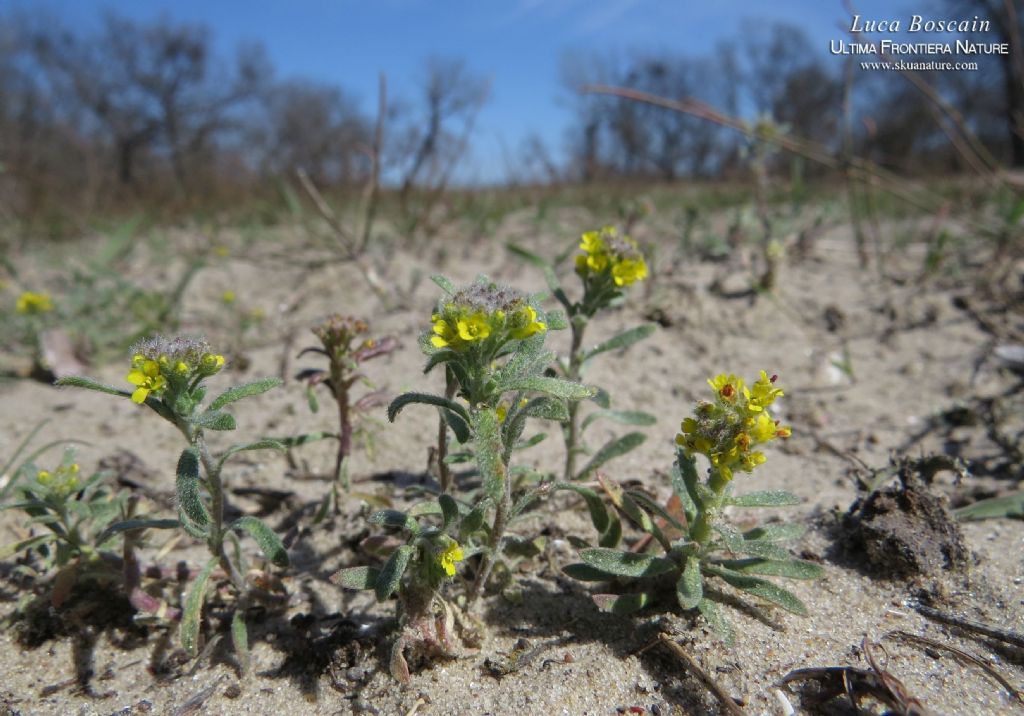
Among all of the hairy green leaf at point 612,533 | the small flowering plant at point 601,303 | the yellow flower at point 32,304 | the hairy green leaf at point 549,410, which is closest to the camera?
the hairy green leaf at point 549,410

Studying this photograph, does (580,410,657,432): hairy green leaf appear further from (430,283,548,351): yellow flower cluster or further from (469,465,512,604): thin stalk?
(430,283,548,351): yellow flower cluster

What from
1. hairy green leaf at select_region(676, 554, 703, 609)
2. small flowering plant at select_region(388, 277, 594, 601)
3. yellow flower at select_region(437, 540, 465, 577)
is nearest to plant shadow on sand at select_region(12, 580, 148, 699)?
yellow flower at select_region(437, 540, 465, 577)

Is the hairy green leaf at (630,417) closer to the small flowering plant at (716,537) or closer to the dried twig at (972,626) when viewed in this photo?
the small flowering plant at (716,537)

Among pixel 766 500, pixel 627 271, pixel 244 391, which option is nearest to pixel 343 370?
pixel 244 391

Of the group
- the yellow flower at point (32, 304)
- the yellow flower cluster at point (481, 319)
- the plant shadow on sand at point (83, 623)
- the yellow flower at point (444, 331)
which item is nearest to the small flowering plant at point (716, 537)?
the yellow flower cluster at point (481, 319)

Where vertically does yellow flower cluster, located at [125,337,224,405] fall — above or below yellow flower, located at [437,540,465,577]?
above

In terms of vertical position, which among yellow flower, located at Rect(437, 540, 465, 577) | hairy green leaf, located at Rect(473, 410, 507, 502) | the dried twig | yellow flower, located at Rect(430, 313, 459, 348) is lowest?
the dried twig

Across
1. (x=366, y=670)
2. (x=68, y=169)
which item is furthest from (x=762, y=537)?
(x=68, y=169)
